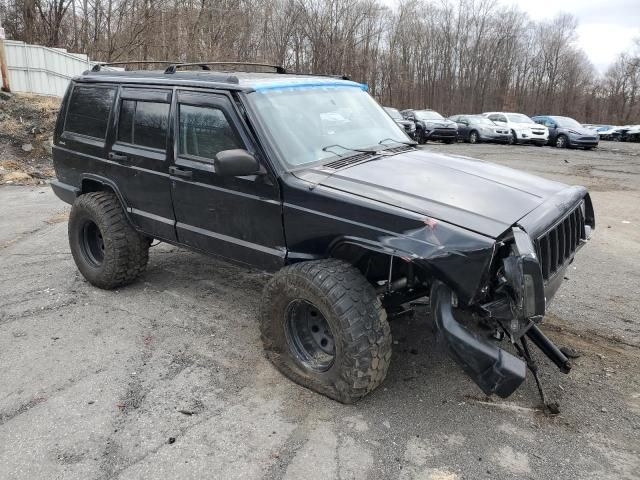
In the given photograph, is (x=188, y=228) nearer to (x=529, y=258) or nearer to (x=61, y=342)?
(x=61, y=342)

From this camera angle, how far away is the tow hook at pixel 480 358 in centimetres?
288

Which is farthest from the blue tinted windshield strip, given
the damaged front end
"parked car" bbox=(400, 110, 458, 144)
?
"parked car" bbox=(400, 110, 458, 144)

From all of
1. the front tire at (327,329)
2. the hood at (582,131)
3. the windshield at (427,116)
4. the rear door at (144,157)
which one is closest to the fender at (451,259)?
the front tire at (327,329)

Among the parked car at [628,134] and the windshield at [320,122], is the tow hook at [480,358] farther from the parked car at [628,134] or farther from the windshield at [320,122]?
the parked car at [628,134]

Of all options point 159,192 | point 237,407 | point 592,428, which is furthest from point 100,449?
point 592,428

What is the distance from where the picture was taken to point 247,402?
347cm

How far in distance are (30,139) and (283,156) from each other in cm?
1254

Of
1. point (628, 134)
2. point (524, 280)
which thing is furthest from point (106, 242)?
point (628, 134)

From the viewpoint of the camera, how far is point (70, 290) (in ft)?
17.7

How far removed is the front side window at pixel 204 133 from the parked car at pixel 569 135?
24.2 metres

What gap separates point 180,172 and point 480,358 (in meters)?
2.72

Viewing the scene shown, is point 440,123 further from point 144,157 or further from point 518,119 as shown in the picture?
point 144,157

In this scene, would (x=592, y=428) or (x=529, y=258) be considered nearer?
(x=529, y=258)

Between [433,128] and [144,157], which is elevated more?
[144,157]
